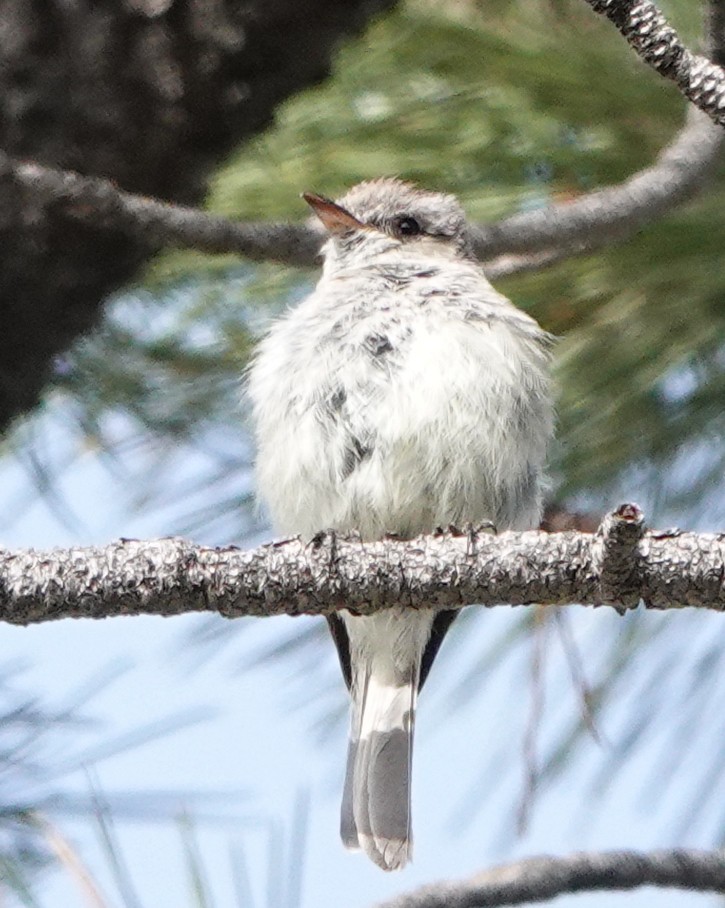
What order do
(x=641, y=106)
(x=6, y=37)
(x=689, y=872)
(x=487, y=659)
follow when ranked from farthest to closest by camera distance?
(x=487, y=659)
(x=641, y=106)
(x=6, y=37)
(x=689, y=872)

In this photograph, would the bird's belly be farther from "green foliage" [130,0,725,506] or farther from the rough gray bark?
the rough gray bark

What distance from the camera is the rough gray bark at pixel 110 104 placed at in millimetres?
3113

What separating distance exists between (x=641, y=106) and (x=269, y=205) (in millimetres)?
872

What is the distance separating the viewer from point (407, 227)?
157 inches

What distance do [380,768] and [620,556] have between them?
1626 mm

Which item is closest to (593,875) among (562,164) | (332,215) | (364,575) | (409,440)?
(364,575)

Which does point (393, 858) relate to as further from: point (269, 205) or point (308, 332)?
point (269, 205)

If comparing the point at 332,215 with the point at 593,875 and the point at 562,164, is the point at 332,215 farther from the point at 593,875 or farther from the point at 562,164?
the point at 593,875

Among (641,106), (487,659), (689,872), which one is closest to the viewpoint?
(689,872)

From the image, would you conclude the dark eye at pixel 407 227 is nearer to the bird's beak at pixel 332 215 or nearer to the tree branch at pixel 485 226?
the bird's beak at pixel 332 215

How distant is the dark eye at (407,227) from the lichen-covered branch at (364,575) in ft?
5.69

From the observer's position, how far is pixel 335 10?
3.20 meters

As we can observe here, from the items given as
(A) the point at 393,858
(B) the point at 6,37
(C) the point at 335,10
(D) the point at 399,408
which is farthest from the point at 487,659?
(B) the point at 6,37

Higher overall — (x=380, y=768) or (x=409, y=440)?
(x=409, y=440)
